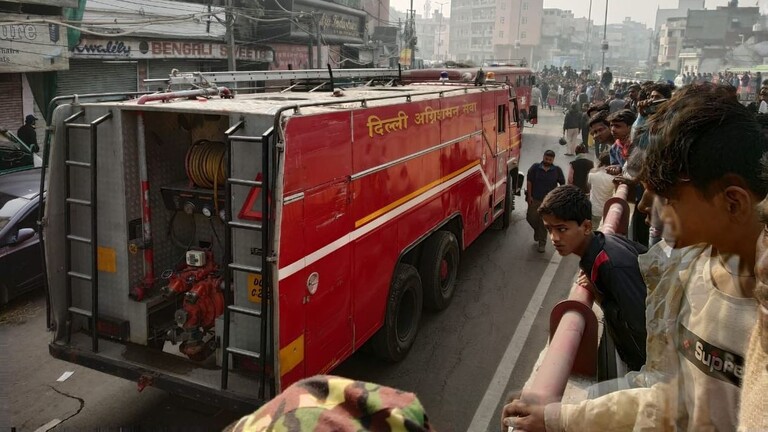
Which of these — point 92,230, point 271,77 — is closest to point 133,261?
point 92,230

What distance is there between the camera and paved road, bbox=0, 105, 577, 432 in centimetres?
518

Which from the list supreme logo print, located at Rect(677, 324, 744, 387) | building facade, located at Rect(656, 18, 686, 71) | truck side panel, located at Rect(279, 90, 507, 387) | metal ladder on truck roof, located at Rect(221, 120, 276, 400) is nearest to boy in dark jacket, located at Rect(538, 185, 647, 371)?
supreme logo print, located at Rect(677, 324, 744, 387)

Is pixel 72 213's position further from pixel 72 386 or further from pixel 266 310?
pixel 266 310

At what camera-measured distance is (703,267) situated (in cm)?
170

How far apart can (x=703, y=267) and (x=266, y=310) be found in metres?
3.04

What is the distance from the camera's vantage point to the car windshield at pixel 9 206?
763 centimetres

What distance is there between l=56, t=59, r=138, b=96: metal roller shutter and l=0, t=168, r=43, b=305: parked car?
9.91 m

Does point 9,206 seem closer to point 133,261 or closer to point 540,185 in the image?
point 133,261

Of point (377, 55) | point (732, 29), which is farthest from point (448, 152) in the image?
point (732, 29)

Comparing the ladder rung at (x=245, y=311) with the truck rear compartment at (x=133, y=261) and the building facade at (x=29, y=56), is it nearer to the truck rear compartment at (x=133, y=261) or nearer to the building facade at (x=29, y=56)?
the truck rear compartment at (x=133, y=261)

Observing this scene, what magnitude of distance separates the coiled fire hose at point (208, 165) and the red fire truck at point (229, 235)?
0.05 ft

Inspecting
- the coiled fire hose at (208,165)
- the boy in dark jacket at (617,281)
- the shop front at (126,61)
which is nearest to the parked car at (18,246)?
the coiled fire hose at (208,165)

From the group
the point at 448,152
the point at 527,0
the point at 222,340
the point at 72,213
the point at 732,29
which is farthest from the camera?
the point at 527,0

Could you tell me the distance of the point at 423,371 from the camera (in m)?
6.07
